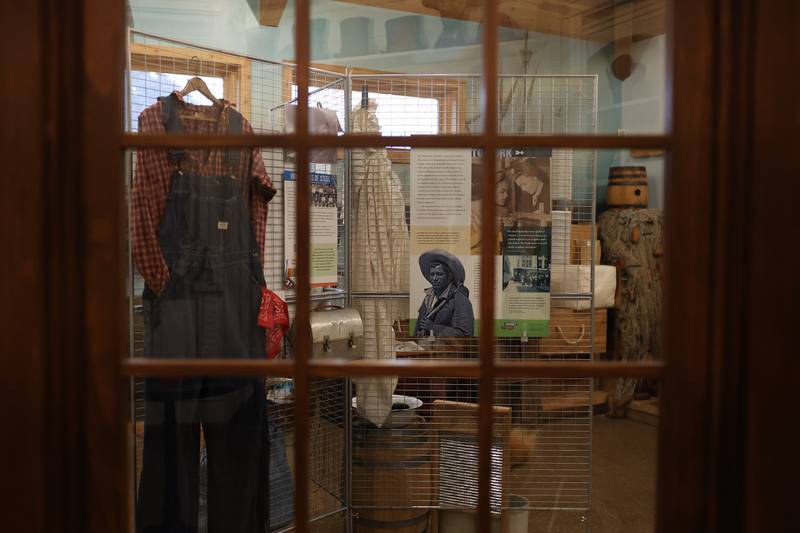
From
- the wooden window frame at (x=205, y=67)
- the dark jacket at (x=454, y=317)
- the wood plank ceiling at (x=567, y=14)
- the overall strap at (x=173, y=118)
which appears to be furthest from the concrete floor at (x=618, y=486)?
the wood plank ceiling at (x=567, y=14)

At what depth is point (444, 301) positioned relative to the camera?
Answer: 2.32 meters

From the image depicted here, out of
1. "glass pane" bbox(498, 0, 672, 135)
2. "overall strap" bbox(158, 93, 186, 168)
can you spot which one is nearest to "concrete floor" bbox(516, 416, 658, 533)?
"overall strap" bbox(158, 93, 186, 168)

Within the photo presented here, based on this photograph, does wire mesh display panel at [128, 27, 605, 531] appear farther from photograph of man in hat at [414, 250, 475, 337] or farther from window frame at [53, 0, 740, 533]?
window frame at [53, 0, 740, 533]

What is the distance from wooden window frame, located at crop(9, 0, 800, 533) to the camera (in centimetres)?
77

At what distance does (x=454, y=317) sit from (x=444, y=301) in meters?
0.07

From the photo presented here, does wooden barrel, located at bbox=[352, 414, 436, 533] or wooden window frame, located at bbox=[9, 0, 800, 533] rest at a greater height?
wooden window frame, located at bbox=[9, 0, 800, 533]

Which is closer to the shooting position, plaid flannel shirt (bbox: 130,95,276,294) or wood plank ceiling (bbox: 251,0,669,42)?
plaid flannel shirt (bbox: 130,95,276,294)

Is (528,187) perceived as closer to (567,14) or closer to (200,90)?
(200,90)

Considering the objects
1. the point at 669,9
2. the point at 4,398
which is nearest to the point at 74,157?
the point at 4,398

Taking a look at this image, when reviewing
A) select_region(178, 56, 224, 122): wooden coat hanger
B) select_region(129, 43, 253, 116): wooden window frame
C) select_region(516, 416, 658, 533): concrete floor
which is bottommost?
select_region(516, 416, 658, 533): concrete floor

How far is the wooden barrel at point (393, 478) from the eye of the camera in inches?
91.7

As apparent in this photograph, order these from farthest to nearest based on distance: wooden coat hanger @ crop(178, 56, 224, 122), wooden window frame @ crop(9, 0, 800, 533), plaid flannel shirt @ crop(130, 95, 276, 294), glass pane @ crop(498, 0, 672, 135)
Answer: glass pane @ crop(498, 0, 672, 135) < wooden coat hanger @ crop(178, 56, 224, 122) < plaid flannel shirt @ crop(130, 95, 276, 294) < wooden window frame @ crop(9, 0, 800, 533)

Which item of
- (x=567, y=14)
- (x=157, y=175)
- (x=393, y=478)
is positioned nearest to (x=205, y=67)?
(x=157, y=175)

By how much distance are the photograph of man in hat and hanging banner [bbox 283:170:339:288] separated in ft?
1.21
